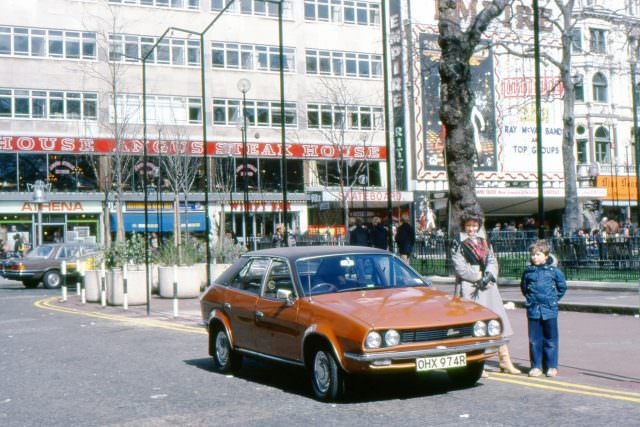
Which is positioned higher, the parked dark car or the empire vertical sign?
the empire vertical sign

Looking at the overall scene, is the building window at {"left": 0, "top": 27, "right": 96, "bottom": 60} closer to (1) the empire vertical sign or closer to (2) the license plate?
(1) the empire vertical sign

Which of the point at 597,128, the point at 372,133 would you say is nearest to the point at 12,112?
the point at 372,133

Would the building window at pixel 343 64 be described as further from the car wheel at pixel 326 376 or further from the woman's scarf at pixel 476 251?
the car wheel at pixel 326 376

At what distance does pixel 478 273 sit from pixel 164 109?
4223 centimetres

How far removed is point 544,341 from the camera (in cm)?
943

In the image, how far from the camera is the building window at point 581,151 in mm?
61469

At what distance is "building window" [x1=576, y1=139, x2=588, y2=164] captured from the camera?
61.5 metres

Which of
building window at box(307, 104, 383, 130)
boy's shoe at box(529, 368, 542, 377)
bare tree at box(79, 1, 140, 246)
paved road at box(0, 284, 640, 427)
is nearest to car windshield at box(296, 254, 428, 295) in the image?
paved road at box(0, 284, 640, 427)

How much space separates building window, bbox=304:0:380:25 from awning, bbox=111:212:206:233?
47.1 feet

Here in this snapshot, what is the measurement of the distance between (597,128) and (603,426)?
5812cm

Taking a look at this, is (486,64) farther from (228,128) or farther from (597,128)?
(228,128)

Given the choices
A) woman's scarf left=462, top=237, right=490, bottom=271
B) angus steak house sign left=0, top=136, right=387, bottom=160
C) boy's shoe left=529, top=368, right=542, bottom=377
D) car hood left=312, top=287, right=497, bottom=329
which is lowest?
boy's shoe left=529, top=368, right=542, bottom=377

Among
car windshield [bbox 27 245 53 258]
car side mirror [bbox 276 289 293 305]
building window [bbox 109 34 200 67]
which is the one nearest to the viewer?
car side mirror [bbox 276 289 293 305]

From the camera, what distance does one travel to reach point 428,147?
5688 cm
